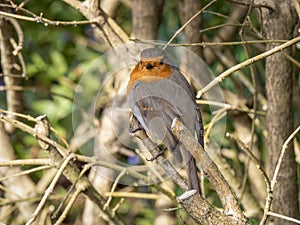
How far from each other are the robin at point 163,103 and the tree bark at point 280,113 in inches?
11.5

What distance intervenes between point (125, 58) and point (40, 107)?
94 centimetres

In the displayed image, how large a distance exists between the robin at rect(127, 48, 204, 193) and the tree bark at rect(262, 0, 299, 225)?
0.29 meters

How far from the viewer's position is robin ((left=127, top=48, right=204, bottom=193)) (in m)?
1.76

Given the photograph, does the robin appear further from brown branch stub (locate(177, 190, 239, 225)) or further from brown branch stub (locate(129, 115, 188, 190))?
brown branch stub (locate(177, 190, 239, 225))

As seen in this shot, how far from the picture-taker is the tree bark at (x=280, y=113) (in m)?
1.96

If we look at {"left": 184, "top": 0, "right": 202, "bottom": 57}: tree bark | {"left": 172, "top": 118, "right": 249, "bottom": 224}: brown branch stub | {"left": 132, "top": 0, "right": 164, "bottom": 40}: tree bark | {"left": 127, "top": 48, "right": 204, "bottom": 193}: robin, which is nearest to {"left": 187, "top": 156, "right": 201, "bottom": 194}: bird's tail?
{"left": 127, "top": 48, "right": 204, "bottom": 193}: robin

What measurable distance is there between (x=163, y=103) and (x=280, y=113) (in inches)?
16.5

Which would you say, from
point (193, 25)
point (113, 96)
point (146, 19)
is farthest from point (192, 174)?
point (113, 96)

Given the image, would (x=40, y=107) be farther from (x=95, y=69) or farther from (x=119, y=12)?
(x=119, y=12)

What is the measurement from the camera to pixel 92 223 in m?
2.82

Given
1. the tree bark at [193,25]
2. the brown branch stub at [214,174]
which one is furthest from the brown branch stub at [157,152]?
the tree bark at [193,25]

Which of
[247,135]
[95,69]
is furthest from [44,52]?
[247,135]

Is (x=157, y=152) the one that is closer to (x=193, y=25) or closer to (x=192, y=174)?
(x=192, y=174)

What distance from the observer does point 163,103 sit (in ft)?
5.90
